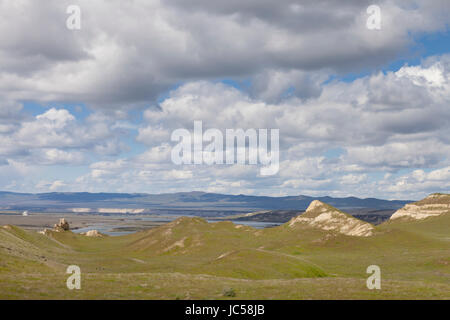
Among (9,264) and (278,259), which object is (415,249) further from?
(9,264)

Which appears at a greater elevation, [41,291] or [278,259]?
[41,291]

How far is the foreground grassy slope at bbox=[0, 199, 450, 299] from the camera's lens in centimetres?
3471

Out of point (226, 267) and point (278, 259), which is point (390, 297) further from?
point (278, 259)

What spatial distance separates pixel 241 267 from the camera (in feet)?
218

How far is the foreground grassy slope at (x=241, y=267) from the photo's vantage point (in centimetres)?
3471

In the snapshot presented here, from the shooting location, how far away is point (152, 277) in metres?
44.4

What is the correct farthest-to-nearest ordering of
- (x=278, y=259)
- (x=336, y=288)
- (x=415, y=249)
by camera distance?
(x=415, y=249) → (x=278, y=259) → (x=336, y=288)

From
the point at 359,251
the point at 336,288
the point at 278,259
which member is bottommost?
the point at 359,251
